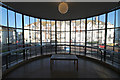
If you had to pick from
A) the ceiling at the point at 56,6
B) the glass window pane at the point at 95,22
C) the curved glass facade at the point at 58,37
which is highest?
the ceiling at the point at 56,6

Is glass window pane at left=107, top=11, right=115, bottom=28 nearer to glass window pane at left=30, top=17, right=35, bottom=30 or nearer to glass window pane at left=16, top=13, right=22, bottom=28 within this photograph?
glass window pane at left=30, top=17, right=35, bottom=30

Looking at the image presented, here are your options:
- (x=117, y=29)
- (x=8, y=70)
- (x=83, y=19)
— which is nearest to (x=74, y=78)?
(x=8, y=70)

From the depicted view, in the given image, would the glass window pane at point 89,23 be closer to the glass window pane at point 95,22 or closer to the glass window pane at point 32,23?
the glass window pane at point 95,22

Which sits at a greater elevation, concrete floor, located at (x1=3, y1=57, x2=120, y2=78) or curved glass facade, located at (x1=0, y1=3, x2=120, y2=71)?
curved glass facade, located at (x1=0, y1=3, x2=120, y2=71)

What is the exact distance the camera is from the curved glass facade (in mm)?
3892

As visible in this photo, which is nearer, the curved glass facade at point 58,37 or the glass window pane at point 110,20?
the curved glass facade at point 58,37

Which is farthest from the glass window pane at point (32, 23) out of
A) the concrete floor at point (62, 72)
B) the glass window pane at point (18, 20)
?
the concrete floor at point (62, 72)

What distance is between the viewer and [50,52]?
6.89m

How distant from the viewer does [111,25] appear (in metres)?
4.30

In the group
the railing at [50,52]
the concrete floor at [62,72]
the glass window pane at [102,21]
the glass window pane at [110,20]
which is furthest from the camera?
the glass window pane at [102,21]

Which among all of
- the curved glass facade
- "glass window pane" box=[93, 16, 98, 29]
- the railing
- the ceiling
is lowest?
the railing

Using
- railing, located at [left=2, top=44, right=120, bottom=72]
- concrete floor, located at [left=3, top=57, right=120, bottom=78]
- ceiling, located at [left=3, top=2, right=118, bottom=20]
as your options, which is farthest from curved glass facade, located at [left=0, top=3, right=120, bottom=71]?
ceiling, located at [left=3, top=2, right=118, bottom=20]

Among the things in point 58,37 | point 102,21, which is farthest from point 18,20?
point 102,21

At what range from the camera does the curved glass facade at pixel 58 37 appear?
3892 mm
